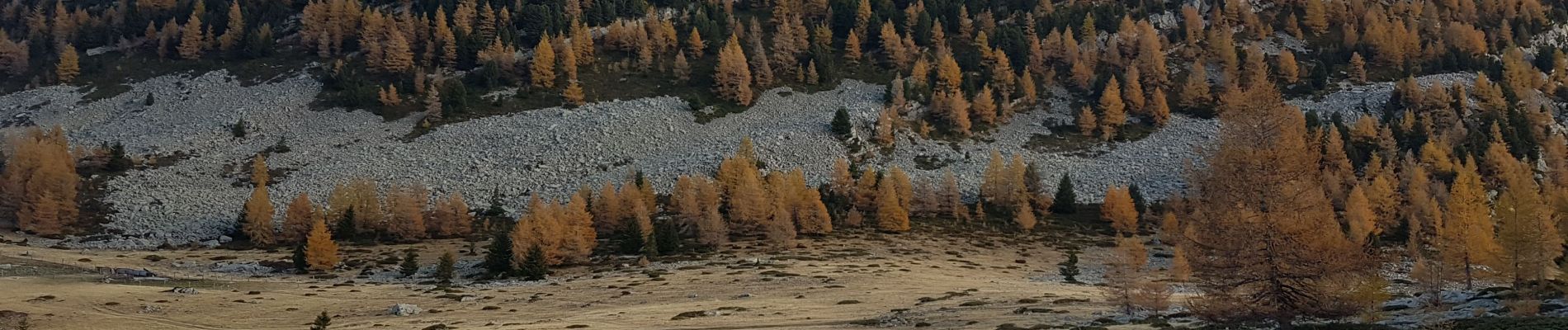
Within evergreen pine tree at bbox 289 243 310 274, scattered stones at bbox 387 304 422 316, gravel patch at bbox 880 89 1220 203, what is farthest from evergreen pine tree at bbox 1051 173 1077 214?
evergreen pine tree at bbox 289 243 310 274

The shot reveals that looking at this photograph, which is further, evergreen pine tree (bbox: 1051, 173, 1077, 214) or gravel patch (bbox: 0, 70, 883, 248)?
evergreen pine tree (bbox: 1051, 173, 1077, 214)

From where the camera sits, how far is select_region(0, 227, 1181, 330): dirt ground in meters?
45.6

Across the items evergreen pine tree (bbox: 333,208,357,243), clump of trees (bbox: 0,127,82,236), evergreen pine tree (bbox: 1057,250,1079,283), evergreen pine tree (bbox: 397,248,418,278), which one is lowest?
evergreen pine tree (bbox: 1057,250,1079,283)

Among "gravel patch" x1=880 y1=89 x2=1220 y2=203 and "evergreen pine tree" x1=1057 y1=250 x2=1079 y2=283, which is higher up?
"gravel patch" x1=880 y1=89 x2=1220 y2=203

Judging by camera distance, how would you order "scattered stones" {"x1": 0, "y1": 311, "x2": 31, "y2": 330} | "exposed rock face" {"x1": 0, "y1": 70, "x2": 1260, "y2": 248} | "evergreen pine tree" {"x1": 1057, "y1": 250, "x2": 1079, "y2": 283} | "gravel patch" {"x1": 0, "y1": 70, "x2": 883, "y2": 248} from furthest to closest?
"exposed rock face" {"x1": 0, "y1": 70, "x2": 1260, "y2": 248} → "gravel patch" {"x1": 0, "y1": 70, "x2": 883, "y2": 248} → "evergreen pine tree" {"x1": 1057, "y1": 250, "x2": 1079, "y2": 283} → "scattered stones" {"x1": 0, "y1": 311, "x2": 31, "y2": 330}

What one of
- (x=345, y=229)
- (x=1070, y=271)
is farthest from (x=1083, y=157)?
(x=345, y=229)

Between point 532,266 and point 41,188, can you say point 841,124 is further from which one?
point 41,188

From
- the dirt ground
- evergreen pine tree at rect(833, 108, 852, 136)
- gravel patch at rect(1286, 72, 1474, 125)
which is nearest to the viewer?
the dirt ground

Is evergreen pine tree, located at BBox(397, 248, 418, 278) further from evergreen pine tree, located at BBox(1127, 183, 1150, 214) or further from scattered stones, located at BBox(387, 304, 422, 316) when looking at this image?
evergreen pine tree, located at BBox(1127, 183, 1150, 214)

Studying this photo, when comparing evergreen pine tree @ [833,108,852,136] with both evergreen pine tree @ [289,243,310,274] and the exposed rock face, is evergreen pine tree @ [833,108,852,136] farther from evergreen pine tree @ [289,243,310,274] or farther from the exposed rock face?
evergreen pine tree @ [289,243,310,274]

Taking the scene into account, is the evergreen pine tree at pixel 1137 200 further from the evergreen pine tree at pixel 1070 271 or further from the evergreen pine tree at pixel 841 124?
Answer: the evergreen pine tree at pixel 841 124

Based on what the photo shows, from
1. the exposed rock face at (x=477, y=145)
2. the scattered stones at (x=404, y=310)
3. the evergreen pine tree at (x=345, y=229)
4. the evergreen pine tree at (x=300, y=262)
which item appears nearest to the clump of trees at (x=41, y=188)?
the exposed rock face at (x=477, y=145)

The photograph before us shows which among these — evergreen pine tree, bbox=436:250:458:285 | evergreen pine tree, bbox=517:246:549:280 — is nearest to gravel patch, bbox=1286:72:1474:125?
evergreen pine tree, bbox=517:246:549:280

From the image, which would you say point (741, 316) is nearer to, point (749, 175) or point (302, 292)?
point (302, 292)
